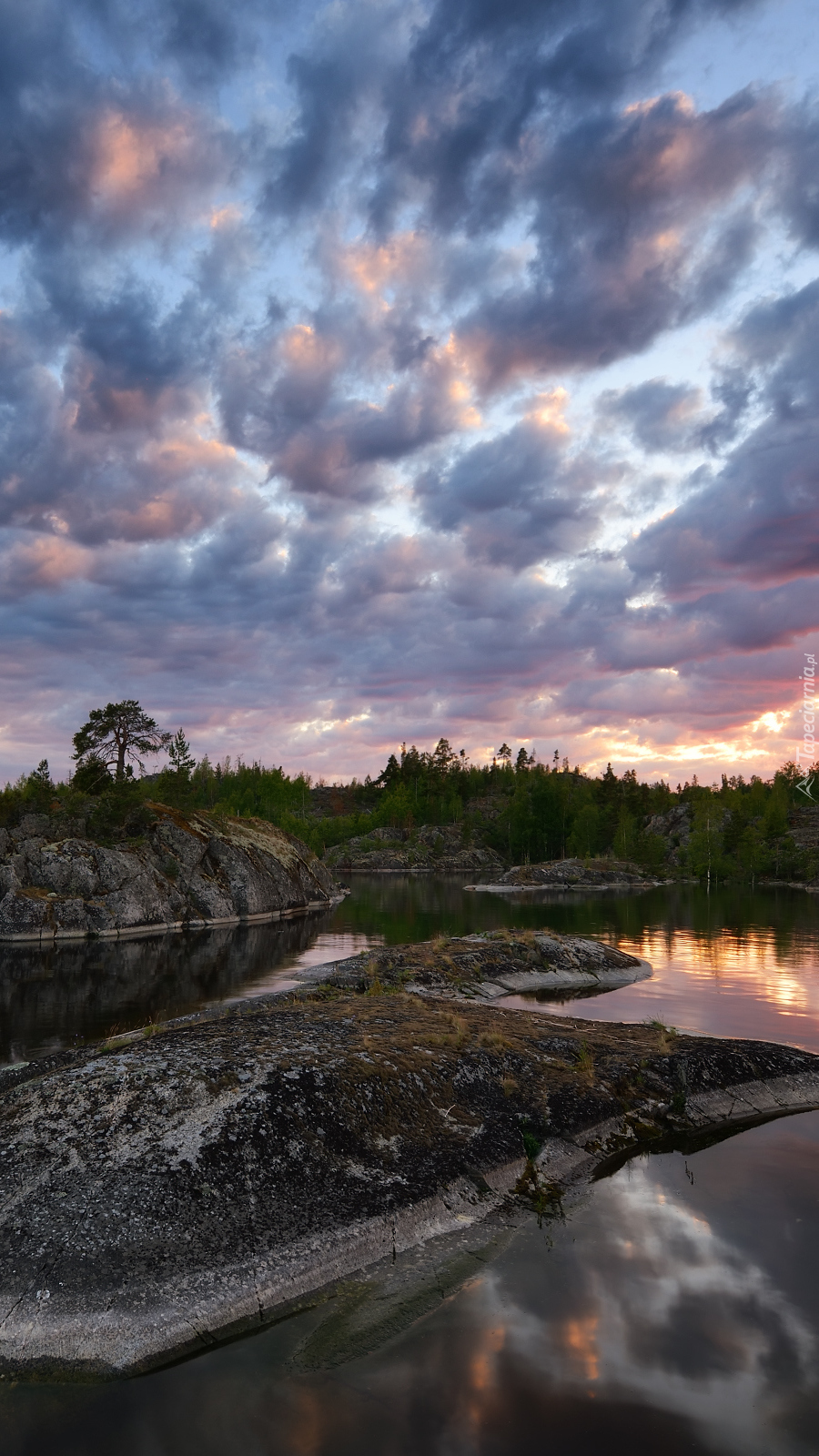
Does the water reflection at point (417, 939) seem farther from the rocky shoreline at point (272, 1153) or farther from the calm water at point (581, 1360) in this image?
the calm water at point (581, 1360)

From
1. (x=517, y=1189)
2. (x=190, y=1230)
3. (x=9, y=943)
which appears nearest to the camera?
(x=190, y=1230)

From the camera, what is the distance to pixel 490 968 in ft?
157

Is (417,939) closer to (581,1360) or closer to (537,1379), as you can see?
(581,1360)

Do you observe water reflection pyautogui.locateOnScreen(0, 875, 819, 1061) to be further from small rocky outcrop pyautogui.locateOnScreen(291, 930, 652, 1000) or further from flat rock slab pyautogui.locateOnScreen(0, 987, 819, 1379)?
flat rock slab pyautogui.locateOnScreen(0, 987, 819, 1379)

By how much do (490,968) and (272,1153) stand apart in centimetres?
3404

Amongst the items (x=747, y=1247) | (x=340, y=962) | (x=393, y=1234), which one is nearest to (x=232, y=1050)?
(x=393, y=1234)

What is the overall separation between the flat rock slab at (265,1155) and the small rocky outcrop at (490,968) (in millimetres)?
16637

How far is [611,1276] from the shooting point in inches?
560

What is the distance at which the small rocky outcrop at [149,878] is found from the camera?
74.7 meters

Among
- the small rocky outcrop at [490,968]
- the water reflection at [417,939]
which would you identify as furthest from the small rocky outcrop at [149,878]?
the small rocky outcrop at [490,968]

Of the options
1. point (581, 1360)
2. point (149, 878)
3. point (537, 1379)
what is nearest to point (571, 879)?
point (149, 878)

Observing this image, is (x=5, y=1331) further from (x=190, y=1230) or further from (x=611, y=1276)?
(x=611, y=1276)

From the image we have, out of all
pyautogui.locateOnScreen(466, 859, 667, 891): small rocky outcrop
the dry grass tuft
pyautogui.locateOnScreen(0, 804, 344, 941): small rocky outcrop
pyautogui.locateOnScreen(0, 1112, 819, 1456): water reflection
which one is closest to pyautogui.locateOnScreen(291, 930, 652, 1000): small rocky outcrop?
the dry grass tuft

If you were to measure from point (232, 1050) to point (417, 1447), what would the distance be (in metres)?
10.3
